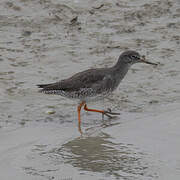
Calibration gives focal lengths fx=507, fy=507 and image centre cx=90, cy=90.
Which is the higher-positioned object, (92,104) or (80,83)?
(80,83)

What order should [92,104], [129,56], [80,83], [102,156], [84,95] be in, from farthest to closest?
[92,104], [129,56], [84,95], [80,83], [102,156]

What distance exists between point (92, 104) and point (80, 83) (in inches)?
45.1

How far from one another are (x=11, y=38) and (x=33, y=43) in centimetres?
63

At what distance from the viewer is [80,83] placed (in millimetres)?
9852

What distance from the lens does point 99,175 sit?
24.1ft

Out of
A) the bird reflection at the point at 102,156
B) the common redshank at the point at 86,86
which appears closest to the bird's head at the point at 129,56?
the common redshank at the point at 86,86

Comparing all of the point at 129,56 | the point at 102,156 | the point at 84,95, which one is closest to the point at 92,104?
the point at 84,95

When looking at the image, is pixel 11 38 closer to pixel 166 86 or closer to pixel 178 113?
pixel 166 86

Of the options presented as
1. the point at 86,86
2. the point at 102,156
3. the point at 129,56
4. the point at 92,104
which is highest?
the point at 129,56

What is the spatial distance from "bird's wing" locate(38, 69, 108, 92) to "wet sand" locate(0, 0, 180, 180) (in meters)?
0.56

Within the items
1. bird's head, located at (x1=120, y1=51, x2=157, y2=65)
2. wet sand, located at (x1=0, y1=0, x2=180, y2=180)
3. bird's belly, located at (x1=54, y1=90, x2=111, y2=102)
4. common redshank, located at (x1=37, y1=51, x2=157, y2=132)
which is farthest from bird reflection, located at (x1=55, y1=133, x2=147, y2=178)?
bird's head, located at (x1=120, y1=51, x2=157, y2=65)

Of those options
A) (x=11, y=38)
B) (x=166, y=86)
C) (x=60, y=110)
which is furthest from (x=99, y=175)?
(x=11, y=38)

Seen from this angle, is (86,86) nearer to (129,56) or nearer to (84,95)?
(84,95)

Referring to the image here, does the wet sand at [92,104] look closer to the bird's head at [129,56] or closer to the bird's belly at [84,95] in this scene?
the bird's belly at [84,95]
